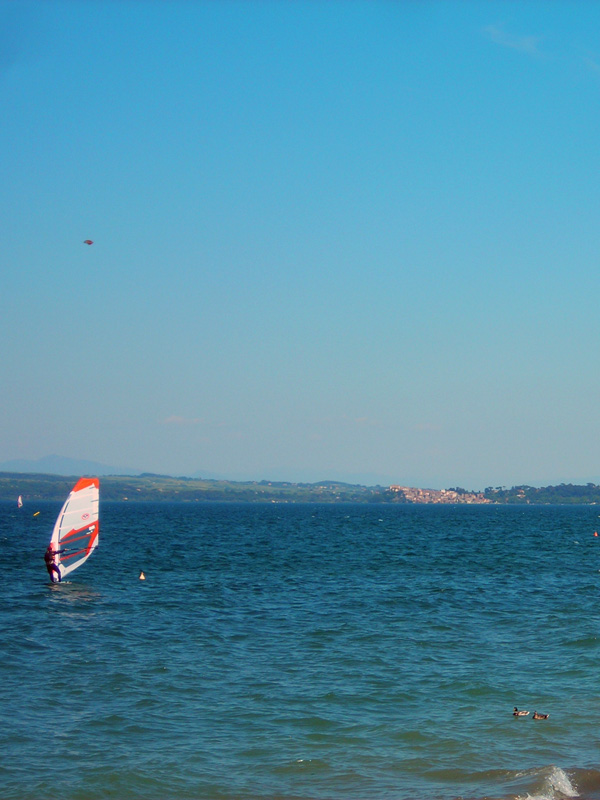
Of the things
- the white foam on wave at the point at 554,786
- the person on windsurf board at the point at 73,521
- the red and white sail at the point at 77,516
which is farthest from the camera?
the person on windsurf board at the point at 73,521

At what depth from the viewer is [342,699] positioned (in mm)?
21781

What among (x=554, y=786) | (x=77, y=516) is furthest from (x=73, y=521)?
(x=554, y=786)

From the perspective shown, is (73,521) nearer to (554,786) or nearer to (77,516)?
(77,516)

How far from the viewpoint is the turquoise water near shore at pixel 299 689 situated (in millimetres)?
16469

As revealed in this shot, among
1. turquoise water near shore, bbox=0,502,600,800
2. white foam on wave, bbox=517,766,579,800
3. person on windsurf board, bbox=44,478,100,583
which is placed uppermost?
person on windsurf board, bbox=44,478,100,583

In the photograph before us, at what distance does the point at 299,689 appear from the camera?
22.7 meters

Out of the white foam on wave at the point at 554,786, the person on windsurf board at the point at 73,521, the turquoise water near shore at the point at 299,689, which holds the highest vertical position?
the person on windsurf board at the point at 73,521

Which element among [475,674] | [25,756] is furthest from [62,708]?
[475,674]

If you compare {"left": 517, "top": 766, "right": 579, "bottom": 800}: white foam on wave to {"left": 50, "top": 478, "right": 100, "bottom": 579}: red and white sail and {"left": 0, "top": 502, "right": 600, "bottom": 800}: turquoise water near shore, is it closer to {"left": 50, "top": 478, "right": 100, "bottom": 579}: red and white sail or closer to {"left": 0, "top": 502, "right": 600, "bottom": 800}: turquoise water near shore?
{"left": 0, "top": 502, "right": 600, "bottom": 800}: turquoise water near shore

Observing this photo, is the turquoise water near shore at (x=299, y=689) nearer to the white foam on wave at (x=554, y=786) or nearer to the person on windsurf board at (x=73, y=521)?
the white foam on wave at (x=554, y=786)

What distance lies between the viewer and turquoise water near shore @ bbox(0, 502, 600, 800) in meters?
16.5

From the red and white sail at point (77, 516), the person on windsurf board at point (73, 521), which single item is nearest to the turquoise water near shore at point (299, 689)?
the person on windsurf board at point (73, 521)

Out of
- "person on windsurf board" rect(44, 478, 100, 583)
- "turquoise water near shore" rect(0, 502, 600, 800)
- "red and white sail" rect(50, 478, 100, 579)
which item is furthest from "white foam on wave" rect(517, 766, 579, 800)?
"person on windsurf board" rect(44, 478, 100, 583)

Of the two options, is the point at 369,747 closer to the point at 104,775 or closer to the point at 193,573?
the point at 104,775
